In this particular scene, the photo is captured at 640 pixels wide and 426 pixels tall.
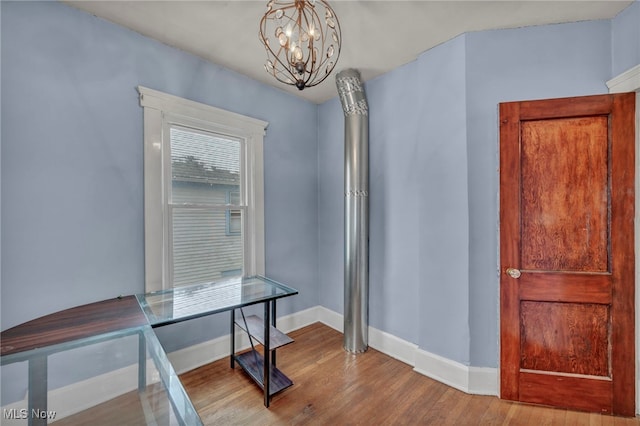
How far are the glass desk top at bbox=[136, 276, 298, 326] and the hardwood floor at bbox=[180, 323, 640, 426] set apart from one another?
0.76 metres

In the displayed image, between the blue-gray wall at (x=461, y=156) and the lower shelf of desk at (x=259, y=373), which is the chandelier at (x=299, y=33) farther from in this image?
the lower shelf of desk at (x=259, y=373)

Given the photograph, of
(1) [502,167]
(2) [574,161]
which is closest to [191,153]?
(1) [502,167]

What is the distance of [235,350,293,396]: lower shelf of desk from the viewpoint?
83.4 inches

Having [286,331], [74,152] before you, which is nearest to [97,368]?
[74,152]

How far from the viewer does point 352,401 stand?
2.05m

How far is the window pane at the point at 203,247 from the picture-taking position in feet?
7.97

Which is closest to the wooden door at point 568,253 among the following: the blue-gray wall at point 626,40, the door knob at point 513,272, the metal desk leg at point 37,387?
the door knob at point 513,272

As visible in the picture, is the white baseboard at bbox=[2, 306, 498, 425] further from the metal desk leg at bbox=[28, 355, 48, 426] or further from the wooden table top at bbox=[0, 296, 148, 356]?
the wooden table top at bbox=[0, 296, 148, 356]

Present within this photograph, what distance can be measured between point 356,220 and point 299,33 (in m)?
1.78

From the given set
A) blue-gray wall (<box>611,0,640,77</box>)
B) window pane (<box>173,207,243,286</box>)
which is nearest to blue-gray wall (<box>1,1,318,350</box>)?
window pane (<box>173,207,243,286</box>)

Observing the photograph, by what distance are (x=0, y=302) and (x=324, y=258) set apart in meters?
2.64

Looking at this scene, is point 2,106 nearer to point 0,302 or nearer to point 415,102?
point 0,302

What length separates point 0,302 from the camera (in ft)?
5.49

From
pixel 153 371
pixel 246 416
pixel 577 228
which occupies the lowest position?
pixel 246 416
